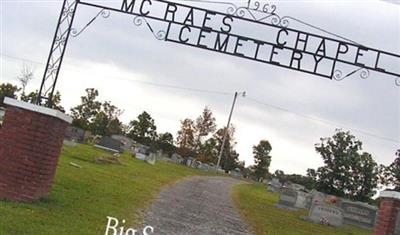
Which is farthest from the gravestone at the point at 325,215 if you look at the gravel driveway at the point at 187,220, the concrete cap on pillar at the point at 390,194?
the concrete cap on pillar at the point at 390,194

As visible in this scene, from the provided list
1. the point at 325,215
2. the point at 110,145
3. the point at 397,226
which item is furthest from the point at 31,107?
the point at 110,145

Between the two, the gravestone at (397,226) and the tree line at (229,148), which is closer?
the gravestone at (397,226)

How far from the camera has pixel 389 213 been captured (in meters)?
8.43

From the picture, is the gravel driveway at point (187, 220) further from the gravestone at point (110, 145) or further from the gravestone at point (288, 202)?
the gravestone at point (110, 145)

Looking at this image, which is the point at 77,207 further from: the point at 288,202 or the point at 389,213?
the point at 288,202

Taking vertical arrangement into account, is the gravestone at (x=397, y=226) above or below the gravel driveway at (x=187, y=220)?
above

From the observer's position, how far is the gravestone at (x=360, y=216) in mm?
27297

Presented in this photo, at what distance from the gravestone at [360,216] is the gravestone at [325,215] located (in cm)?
439

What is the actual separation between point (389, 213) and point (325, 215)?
1479 centimetres

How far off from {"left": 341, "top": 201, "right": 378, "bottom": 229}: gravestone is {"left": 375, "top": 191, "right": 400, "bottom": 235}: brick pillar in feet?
63.8

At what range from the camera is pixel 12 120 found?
28.8 ft

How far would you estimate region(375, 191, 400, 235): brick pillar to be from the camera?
8359 mm

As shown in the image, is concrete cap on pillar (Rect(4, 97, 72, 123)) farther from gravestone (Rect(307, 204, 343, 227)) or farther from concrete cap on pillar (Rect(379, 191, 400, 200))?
gravestone (Rect(307, 204, 343, 227))

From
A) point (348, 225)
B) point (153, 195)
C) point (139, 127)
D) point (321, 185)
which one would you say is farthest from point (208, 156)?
point (153, 195)
